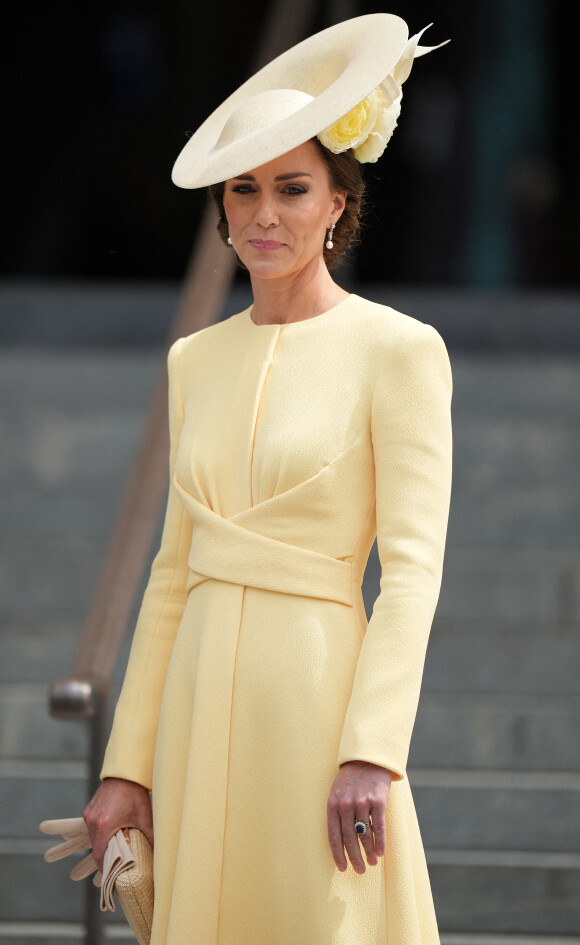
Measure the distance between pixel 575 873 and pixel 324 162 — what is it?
86.5 inches

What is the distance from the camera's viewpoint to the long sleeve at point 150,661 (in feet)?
6.60

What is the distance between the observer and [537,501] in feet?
16.6

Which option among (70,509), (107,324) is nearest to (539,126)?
(107,324)

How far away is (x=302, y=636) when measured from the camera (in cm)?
185

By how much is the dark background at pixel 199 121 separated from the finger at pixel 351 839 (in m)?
5.94

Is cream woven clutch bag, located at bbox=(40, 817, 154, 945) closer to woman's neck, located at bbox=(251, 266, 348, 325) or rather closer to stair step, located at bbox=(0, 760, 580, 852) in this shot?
woman's neck, located at bbox=(251, 266, 348, 325)

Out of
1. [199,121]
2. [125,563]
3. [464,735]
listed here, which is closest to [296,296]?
[125,563]

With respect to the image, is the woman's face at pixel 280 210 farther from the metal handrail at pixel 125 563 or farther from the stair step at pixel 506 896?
the stair step at pixel 506 896

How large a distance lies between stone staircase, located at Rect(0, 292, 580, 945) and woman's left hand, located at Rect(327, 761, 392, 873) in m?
1.75

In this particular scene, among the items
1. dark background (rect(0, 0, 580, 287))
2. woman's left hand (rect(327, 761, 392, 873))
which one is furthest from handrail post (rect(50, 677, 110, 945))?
dark background (rect(0, 0, 580, 287))

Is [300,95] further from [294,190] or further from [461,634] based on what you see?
[461,634]

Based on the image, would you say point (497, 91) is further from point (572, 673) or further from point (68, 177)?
point (572, 673)

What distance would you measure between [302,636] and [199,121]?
6222 mm

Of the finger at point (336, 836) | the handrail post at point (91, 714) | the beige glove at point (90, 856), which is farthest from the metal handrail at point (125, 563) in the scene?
the finger at point (336, 836)
